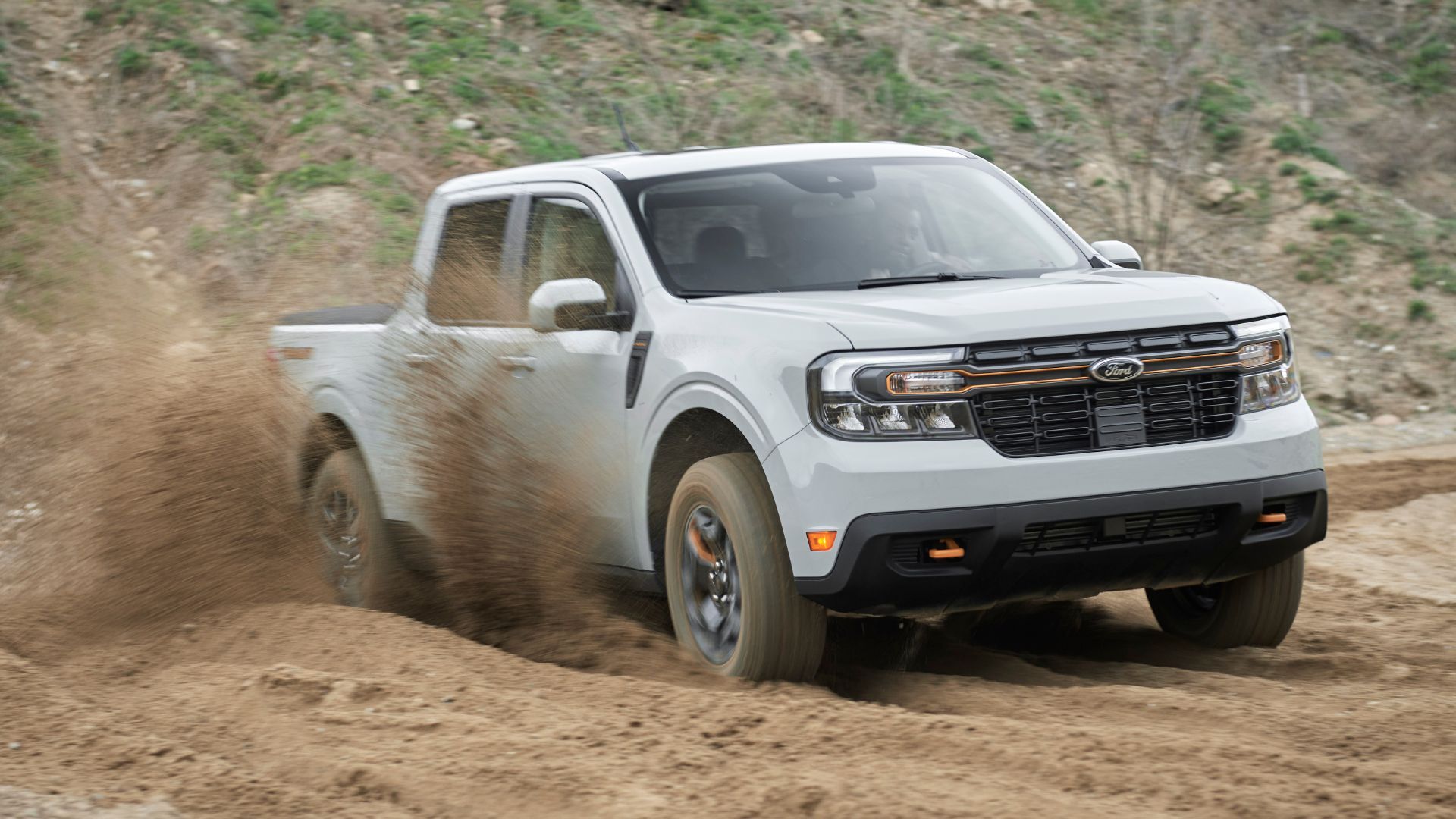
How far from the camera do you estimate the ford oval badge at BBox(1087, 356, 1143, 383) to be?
4.71m

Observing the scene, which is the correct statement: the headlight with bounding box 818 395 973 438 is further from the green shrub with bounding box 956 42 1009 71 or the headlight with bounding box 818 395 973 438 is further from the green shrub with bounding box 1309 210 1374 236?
the green shrub with bounding box 956 42 1009 71

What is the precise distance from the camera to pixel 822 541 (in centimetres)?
465

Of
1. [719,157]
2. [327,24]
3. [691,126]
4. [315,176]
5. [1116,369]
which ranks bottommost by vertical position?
[1116,369]

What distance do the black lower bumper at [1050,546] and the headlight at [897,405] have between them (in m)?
0.24

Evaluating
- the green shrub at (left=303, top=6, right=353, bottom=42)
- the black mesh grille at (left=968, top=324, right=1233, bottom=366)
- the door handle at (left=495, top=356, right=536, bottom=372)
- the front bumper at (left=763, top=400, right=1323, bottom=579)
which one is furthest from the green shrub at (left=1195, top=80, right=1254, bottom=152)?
the front bumper at (left=763, top=400, right=1323, bottom=579)

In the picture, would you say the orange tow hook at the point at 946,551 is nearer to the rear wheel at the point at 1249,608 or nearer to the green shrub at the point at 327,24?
the rear wheel at the point at 1249,608

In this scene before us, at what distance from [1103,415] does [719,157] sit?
209cm

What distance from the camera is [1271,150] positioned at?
1717 centimetres

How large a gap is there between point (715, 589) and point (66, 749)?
1961 mm

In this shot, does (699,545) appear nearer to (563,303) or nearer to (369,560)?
(563,303)

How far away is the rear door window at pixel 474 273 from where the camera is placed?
247 inches

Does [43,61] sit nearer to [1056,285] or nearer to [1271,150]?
[1271,150]

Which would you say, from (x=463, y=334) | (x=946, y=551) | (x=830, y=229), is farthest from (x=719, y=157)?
(x=946, y=551)

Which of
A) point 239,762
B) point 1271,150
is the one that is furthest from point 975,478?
point 1271,150
